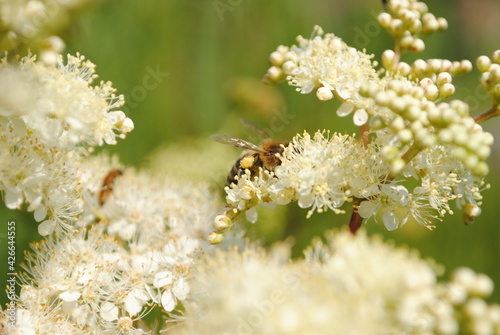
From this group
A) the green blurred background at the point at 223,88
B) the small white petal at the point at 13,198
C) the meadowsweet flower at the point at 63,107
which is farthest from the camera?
the green blurred background at the point at 223,88

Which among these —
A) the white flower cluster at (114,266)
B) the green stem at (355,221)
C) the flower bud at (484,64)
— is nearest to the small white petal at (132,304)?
the white flower cluster at (114,266)

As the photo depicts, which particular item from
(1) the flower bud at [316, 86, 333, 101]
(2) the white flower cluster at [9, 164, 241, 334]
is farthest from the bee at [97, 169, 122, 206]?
(1) the flower bud at [316, 86, 333, 101]

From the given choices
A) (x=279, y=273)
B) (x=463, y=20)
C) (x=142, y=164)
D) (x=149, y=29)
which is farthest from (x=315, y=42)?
(x=463, y=20)

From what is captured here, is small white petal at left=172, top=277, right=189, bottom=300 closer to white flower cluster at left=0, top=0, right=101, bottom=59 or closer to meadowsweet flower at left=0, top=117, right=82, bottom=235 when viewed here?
meadowsweet flower at left=0, top=117, right=82, bottom=235

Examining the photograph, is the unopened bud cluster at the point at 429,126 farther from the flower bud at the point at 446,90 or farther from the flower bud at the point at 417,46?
the flower bud at the point at 417,46

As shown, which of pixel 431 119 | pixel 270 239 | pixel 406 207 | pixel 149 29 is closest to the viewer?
pixel 431 119

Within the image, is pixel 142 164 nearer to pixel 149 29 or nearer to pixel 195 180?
pixel 195 180

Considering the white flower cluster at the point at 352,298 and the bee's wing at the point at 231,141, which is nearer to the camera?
the white flower cluster at the point at 352,298
